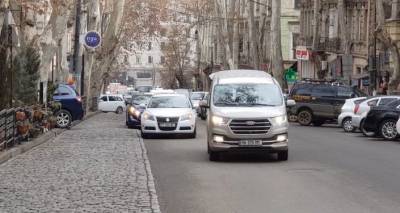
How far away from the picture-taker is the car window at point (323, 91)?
36.9m

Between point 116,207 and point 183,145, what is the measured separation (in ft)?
41.8

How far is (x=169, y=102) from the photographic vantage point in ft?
89.5

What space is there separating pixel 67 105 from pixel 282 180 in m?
18.1

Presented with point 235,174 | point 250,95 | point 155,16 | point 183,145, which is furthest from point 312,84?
point 155,16

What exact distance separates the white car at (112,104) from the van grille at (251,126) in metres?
46.5

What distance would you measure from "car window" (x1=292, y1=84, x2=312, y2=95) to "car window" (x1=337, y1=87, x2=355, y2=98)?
1.38 meters

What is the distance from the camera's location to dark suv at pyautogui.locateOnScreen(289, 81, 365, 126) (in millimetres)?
36812

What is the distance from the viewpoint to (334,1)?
56562 mm

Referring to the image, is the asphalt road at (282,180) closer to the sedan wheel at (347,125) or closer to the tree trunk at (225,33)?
the sedan wheel at (347,125)

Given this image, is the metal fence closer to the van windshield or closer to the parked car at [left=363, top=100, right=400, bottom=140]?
the van windshield

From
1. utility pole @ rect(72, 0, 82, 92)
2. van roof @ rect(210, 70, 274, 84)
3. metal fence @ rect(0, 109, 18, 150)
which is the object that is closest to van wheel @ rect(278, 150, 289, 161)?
van roof @ rect(210, 70, 274, 84)

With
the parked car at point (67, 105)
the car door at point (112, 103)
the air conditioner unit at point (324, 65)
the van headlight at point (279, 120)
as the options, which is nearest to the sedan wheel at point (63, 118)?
the parked car at point (67, 105)

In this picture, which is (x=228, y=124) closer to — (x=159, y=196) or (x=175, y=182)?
(x=175, y=182)

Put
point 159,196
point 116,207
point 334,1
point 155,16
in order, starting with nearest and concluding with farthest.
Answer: point 116,207, point 159,196, point 334,1, point 155,16
